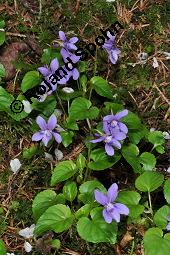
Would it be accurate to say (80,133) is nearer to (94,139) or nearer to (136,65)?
(94,139)

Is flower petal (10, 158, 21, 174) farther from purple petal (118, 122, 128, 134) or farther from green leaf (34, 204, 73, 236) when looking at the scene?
purple petal (118, 122, 128, 134)

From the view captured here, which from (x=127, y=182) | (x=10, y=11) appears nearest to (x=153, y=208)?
(x=127, y=182)

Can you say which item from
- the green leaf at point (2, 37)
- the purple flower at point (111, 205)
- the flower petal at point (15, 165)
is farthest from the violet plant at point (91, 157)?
the green leaf at point (2, 37)

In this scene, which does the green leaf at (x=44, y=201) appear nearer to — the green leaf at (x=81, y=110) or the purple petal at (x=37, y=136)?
the purple petal at (x=37, y=136)

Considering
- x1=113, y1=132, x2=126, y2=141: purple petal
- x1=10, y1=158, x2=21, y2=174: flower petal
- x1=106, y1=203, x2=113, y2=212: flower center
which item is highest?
x1=113, y1=132, x2=126, y2=141: purple petal

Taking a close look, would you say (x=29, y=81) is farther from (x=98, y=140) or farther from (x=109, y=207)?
(x=109, y=207)

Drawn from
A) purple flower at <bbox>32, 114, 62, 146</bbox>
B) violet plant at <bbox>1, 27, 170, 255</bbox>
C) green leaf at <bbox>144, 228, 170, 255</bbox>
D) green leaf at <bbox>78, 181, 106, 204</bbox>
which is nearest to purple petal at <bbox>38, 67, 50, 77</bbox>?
violet plant at <bbox>1, 27, 170, 255</bbox>
